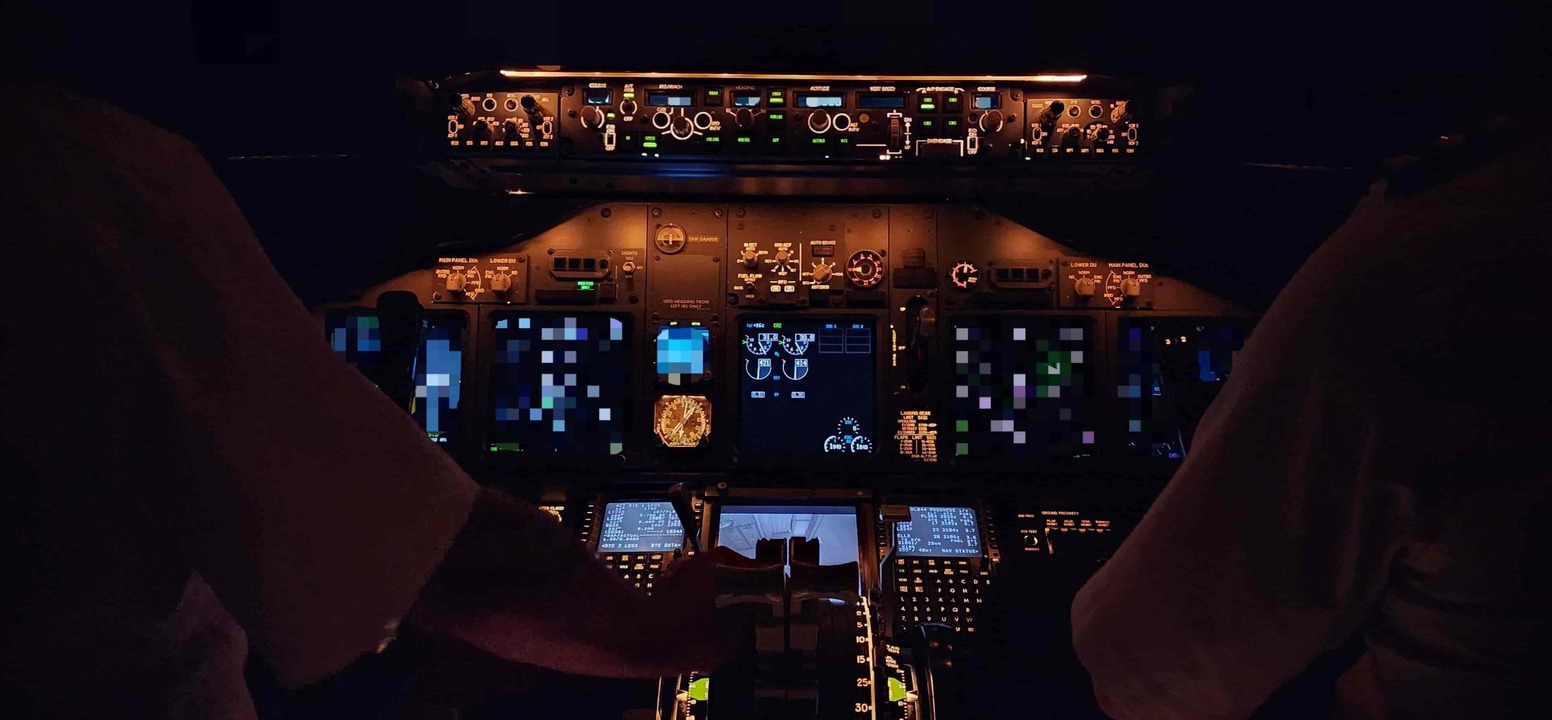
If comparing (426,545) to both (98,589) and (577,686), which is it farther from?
(577,686)

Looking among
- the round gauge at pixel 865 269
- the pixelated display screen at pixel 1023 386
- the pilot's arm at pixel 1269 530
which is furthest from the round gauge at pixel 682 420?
the pilot's arm at pixel 1269 530

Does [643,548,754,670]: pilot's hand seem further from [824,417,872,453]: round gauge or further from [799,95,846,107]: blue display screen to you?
[799,95,846,107]: blue display screen

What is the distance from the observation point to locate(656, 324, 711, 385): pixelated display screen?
2.41m

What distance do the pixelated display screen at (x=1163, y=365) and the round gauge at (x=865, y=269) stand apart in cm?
73

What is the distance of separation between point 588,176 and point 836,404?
3.09 feet

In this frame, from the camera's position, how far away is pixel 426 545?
2.88ft

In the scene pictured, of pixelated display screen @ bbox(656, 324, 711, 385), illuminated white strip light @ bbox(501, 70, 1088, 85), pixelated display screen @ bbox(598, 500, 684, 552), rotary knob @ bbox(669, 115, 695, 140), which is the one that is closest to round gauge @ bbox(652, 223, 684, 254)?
pixelated display screen @ bbox(656, 324, 711, 385)

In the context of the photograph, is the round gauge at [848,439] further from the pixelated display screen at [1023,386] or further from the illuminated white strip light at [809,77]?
the illuminated white strip light at [809,77]

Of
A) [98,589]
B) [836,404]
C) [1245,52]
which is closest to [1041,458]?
[836,404]

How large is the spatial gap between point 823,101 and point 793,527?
1143 mm

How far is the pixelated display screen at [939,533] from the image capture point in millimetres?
2176

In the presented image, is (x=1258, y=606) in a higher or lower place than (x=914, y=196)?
lower

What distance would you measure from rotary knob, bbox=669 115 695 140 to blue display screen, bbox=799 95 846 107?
30 cm

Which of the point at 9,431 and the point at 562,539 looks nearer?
the point at 9,431
